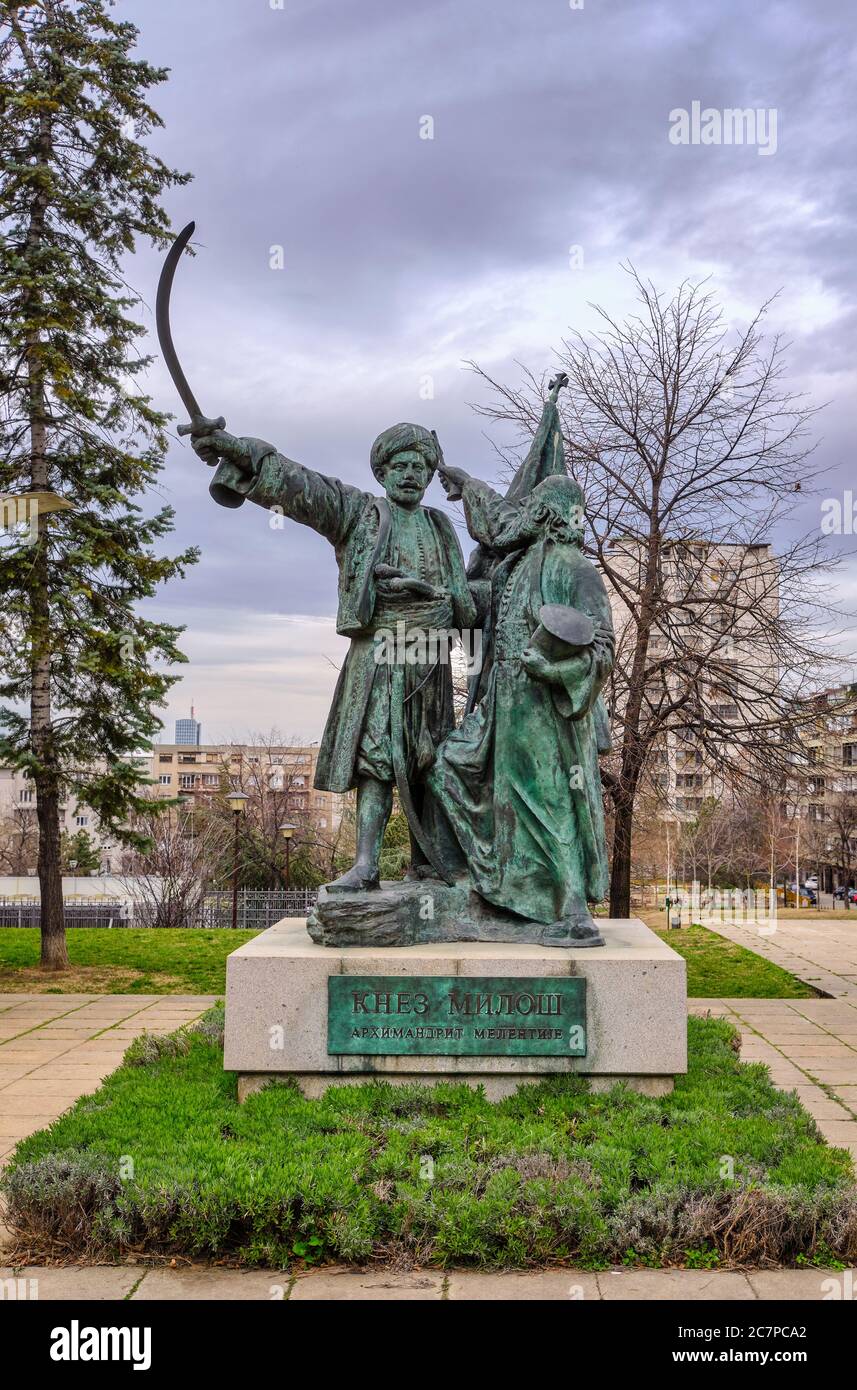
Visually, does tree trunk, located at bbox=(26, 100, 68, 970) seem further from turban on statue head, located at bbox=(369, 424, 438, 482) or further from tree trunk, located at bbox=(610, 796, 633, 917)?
turban on statue head, located at bbox=(369, 424, 438, 482)

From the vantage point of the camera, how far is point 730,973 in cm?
1188

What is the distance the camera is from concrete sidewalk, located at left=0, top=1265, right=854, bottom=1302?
11.4ft

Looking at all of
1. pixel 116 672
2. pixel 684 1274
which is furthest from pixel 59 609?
pixel 684 1274

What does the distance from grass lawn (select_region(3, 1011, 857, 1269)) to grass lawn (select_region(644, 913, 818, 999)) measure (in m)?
6.11

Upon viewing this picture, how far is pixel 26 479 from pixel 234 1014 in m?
8.05

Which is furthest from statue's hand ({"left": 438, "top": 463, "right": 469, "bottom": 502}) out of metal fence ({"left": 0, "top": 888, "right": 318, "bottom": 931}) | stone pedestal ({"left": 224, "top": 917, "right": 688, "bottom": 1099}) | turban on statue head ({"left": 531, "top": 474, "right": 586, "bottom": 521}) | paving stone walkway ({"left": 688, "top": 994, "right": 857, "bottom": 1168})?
metal fence ({"left": 0, "top": 888, "right": 318, "bottom": 931})

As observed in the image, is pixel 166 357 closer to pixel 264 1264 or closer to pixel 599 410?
pixel 264 1264

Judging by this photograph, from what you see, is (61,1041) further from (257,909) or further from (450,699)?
(257,909)

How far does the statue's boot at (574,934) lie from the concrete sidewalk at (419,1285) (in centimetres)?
172

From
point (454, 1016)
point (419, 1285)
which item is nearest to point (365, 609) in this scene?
point (454, 1016)

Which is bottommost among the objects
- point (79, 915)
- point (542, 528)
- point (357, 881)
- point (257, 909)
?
point (79, 915)

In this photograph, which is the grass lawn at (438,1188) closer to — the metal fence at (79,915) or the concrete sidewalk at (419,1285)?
the concrete sidewalk at (419,1285)

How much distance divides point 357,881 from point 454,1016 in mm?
814

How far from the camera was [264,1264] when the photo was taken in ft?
12.2
